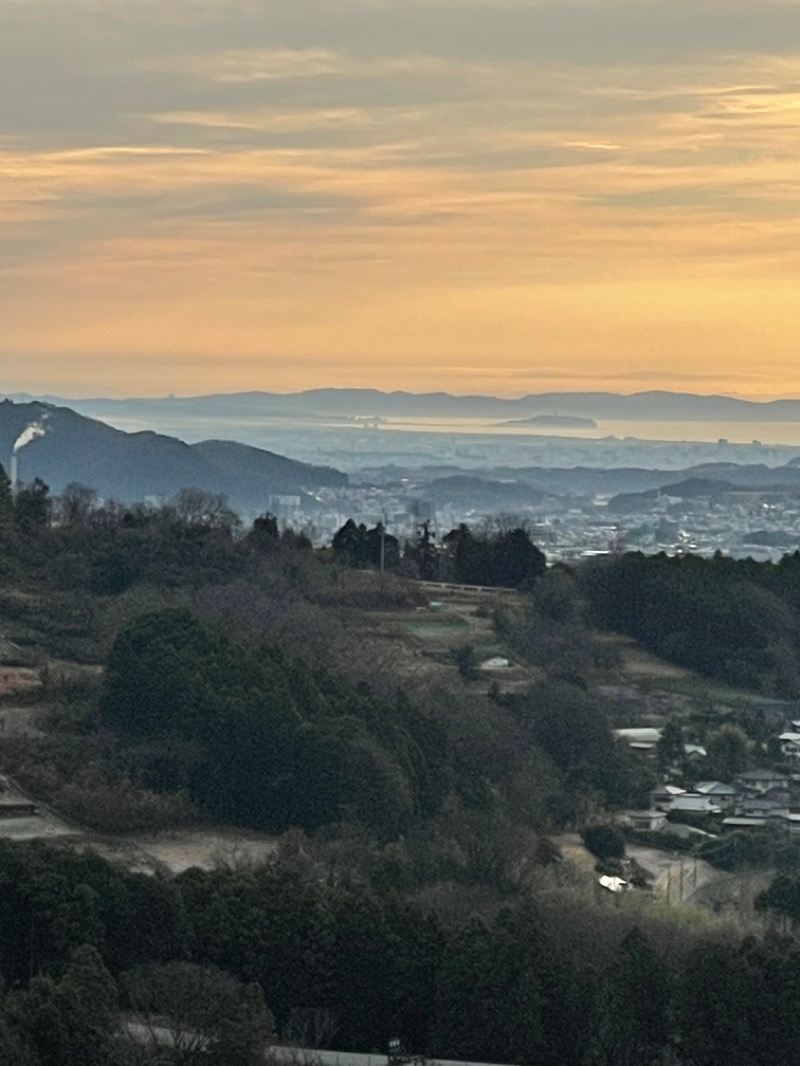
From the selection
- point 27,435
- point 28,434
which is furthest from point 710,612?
point 28,434

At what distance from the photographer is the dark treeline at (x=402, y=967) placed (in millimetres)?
21359

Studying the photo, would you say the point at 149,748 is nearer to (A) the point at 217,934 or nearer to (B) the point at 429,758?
(B) the point at 429,758

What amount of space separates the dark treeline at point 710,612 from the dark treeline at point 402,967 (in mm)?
20129

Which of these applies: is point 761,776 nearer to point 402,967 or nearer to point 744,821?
point 744,821

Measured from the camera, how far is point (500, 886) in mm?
27688

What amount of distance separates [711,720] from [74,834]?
43.3ft

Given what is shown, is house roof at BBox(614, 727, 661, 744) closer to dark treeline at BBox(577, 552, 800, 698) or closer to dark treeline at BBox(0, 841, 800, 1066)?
dark treeline at BBox(577, 552, 800, 698)

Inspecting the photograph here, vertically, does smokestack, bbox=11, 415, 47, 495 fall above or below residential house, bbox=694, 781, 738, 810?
above

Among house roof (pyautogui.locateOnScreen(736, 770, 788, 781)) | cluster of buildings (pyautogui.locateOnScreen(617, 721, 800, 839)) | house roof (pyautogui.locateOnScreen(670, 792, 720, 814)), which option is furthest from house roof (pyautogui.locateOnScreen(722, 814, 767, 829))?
house roof (pyautogui.locateOnScreen(736, 770, 788, 781))

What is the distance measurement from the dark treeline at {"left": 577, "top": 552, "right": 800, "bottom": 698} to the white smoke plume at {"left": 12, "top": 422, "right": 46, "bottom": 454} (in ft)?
154

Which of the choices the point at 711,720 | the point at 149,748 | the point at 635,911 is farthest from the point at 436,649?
the point at 635,911

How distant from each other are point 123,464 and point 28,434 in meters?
9.51

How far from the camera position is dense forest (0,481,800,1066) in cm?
2148

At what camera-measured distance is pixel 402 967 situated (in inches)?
885
